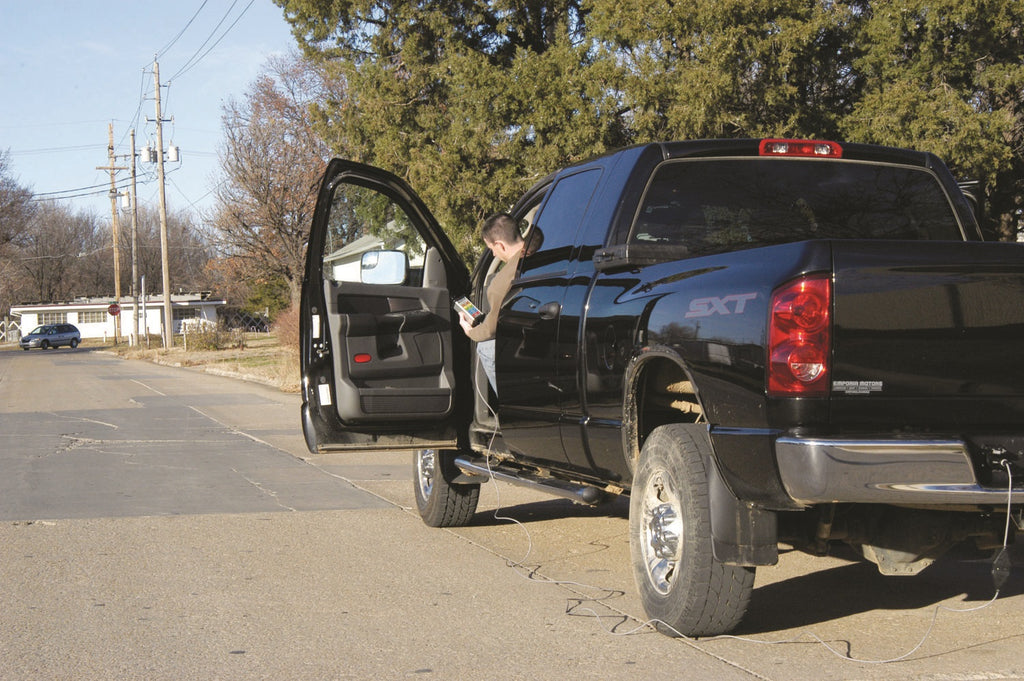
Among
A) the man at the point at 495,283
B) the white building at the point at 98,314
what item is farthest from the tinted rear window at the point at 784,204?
the white building at the point at 98,314

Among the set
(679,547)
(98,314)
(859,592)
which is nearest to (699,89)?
(859,592)

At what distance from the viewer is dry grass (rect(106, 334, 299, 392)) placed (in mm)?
25852

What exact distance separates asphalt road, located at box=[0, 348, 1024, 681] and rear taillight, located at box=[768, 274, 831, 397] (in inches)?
47.1

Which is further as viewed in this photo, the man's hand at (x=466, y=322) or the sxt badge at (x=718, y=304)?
the man's hand at (x=466, y=322)

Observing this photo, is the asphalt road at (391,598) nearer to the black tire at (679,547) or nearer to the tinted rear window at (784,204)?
the black tire at (679,547)

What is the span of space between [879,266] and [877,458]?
71cm

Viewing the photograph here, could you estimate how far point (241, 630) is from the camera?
17.2ft

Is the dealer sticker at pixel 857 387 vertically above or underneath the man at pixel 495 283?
underneath

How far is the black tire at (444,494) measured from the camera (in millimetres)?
7719

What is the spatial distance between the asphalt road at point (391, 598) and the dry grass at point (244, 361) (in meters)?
15.0

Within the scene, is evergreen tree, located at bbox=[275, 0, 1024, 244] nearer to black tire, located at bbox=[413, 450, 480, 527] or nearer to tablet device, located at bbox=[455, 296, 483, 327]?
black tire, located at bbox=[413, 450, 480, 527]

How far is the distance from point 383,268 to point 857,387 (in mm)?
4089

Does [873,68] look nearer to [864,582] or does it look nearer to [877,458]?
[864,582]

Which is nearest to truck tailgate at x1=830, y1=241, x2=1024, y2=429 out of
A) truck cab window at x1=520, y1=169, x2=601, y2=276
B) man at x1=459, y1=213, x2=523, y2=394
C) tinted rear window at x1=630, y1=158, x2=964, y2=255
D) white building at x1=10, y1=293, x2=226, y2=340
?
tinted rear window at x1=630, y1=158, x2=964, y2=255
